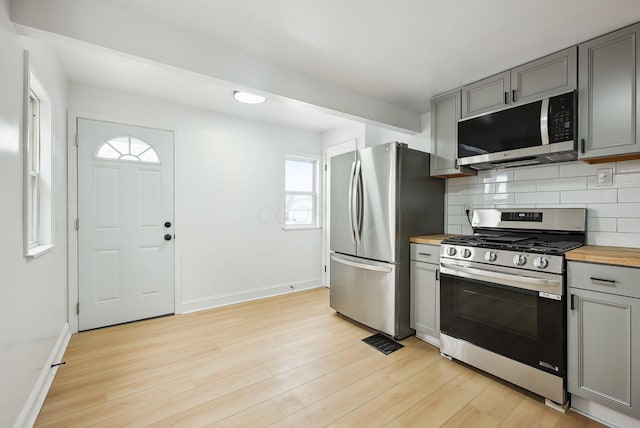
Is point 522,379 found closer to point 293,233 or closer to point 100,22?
point 293,233

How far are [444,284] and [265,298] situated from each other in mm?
2423

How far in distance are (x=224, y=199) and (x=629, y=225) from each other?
148 inches

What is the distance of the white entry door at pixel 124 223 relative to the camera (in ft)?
9.24

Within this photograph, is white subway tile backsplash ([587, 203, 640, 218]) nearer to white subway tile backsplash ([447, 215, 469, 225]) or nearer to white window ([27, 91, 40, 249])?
white subway tile backsplash ([447, 215, 469, 225])

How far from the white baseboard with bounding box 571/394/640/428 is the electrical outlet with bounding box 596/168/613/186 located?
1467 millimetres

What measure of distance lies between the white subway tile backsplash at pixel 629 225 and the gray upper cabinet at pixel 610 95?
507 mm

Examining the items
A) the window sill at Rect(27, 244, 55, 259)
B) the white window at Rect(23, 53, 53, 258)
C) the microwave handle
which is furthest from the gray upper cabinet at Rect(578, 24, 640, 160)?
the white window at Rect(23, 53, 53, 258)

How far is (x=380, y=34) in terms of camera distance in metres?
1.87

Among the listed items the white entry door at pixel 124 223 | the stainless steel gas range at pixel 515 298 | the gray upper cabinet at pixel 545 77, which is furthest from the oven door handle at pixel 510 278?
the white entry door at pixel 124 223

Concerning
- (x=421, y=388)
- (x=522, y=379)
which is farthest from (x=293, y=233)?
(x=522, y=379)

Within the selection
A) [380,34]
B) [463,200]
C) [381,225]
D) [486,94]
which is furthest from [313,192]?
[380,34]

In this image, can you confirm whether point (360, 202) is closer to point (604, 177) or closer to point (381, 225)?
point (381, 225)

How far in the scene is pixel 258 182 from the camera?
3877 millimetres

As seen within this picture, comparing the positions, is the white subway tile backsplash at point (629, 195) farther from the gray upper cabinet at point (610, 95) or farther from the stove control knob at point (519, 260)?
the stove control knob at point (519, 260)
